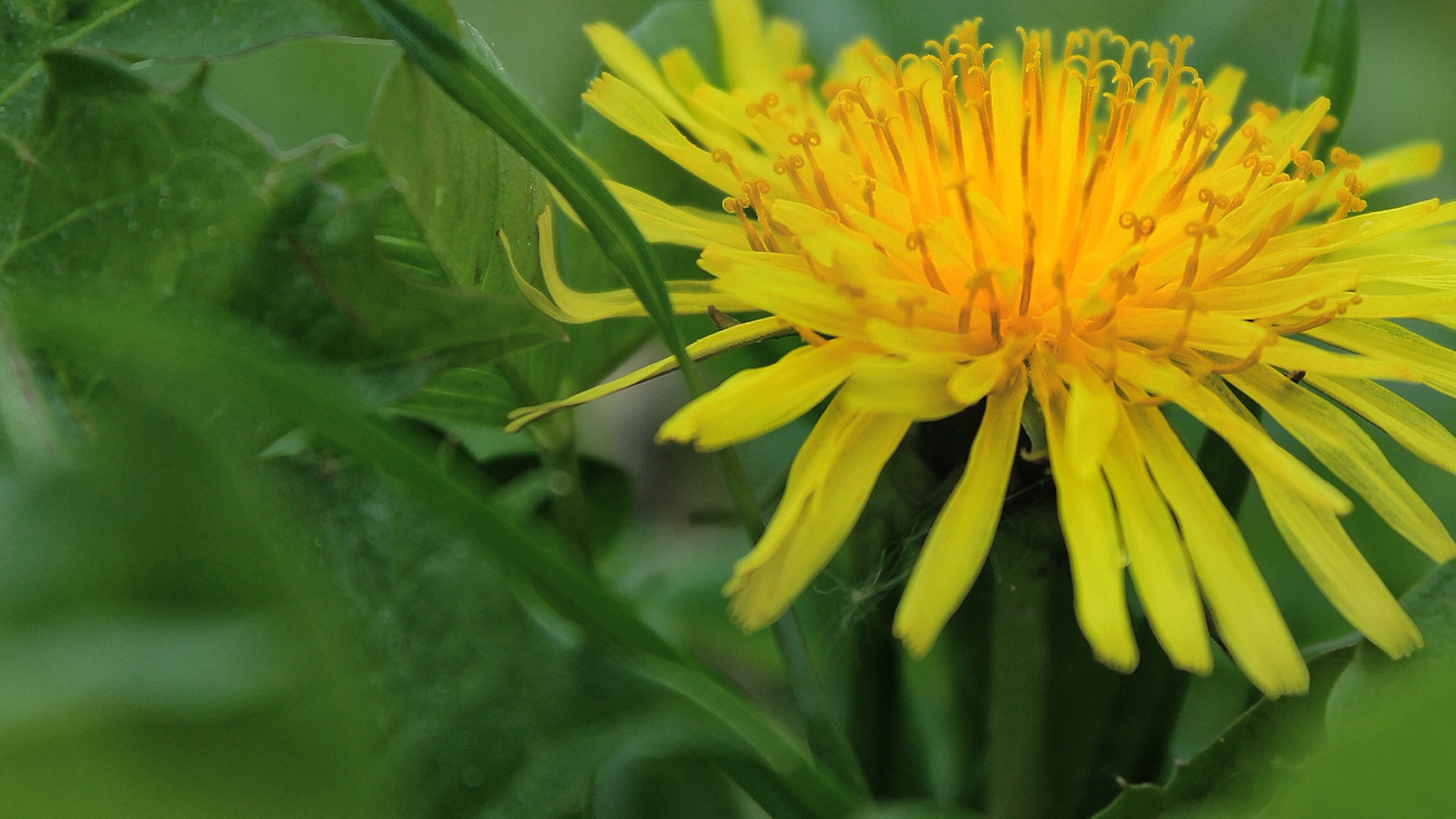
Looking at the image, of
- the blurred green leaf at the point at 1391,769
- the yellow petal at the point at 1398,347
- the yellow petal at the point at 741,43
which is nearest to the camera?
the blurred green leaf at the point at 1391,769

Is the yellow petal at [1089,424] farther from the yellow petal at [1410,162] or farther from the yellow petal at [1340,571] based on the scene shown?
the yellow petal at [1410,162]

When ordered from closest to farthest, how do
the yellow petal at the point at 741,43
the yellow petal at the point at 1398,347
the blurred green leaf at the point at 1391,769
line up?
1. the blurred green leaf at the point at 1391,769
2. the yellow petal at the point at 1398,347
3. the yellow petal at the point at 741,43

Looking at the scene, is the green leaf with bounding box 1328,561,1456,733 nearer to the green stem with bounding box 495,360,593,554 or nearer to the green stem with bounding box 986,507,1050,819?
the green stem with bounding box 986,507,1050,819

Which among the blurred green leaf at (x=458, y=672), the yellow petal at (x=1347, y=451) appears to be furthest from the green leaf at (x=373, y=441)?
the yellow petal at (x=1347, y=451)

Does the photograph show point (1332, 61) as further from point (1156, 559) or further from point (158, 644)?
point (158, 644)

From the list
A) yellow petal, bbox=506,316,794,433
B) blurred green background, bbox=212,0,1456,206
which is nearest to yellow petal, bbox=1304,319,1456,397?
yellow petal, bbox=506,316,794,433

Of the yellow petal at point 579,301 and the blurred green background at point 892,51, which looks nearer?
the yellow petal at point 579,301

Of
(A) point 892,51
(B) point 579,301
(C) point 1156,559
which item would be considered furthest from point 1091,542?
(A) point 892,51
